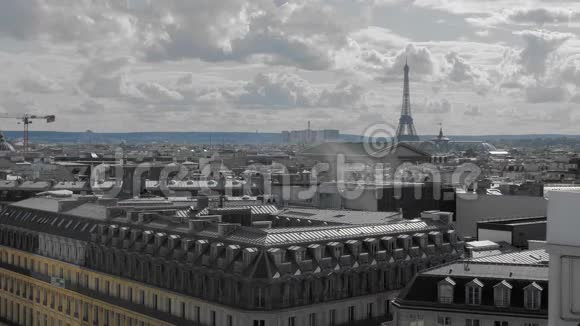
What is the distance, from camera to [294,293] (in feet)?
190

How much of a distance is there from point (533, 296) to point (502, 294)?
1.83 meters

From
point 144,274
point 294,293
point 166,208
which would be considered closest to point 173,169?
point 166,208

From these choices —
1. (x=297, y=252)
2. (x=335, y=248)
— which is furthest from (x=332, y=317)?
(x=297, y=252)

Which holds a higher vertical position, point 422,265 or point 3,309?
point 422,265

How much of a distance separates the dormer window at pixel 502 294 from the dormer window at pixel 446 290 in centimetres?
260

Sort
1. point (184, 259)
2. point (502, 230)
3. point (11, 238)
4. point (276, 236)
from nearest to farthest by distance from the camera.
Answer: point (276, 236) < point (184, 259) < point (502, 230) < point (11, 238)

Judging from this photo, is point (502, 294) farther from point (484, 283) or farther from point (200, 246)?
point (200, 246)

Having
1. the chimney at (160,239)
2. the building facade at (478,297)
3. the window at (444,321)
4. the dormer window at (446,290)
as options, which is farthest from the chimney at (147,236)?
the window at (444,321)

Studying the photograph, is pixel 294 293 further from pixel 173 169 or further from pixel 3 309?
pixel 173 169

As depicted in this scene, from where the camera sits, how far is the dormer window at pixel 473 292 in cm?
5212

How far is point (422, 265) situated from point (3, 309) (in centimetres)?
5255

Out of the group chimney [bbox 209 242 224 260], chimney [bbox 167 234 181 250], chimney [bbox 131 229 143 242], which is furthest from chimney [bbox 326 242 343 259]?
chimney [bbox 131 229 143 242]

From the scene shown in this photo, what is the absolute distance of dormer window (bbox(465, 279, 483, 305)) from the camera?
171ft

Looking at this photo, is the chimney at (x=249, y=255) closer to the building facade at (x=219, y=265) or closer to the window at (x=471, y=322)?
the building facade at (x=219, y=265)
